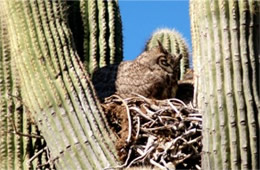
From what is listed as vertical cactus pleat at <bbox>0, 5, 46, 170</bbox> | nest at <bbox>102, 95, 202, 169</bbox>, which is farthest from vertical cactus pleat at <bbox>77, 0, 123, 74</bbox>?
vertical cactus pleat at <bbox>0, 5, 46, 170</bbox>

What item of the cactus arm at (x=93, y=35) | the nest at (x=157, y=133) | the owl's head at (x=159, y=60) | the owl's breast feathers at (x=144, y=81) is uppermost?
the cactus arm at (x=93, y=35)

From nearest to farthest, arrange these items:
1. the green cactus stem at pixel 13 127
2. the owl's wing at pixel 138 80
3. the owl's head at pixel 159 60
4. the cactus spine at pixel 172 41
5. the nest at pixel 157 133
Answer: the nest at pixel 157 133 → the green cactus stem at pixel 13 127 → the owl's wing at pixel 138 80 → the owl's head at pixel 159 60 → the cactus spine at pixel 172 41

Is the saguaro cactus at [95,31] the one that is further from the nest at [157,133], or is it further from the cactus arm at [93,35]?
the nest at [157,133]

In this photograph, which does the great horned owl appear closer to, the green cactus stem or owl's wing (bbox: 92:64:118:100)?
owl's wing (bbox: 92:64:118:100)

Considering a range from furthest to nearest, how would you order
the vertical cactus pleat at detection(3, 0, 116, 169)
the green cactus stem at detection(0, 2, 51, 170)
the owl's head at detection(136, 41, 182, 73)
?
the owl's head at detection(136, 41, 182, 73)
the green cactus stem at detection(0, 2, 51, 170)
the vertical cactus pleat at detection(3, 0, 116, 169)

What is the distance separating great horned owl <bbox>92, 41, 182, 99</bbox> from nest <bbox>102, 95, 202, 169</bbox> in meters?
0.57

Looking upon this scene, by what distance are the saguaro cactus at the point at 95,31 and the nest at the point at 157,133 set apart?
0.86 meters

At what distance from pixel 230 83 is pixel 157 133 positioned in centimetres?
117

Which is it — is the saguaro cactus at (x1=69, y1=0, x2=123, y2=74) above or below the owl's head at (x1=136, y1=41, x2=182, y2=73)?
above

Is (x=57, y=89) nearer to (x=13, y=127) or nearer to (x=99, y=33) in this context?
(x=13, y=127)

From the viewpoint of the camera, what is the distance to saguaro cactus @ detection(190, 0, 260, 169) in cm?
369

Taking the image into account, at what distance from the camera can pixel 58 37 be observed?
463 centimetres

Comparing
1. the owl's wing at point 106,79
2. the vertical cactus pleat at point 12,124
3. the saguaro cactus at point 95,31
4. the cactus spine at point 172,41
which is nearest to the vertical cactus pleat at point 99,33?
the saguaro cactus at point 95,31

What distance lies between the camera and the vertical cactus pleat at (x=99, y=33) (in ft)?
19.5
